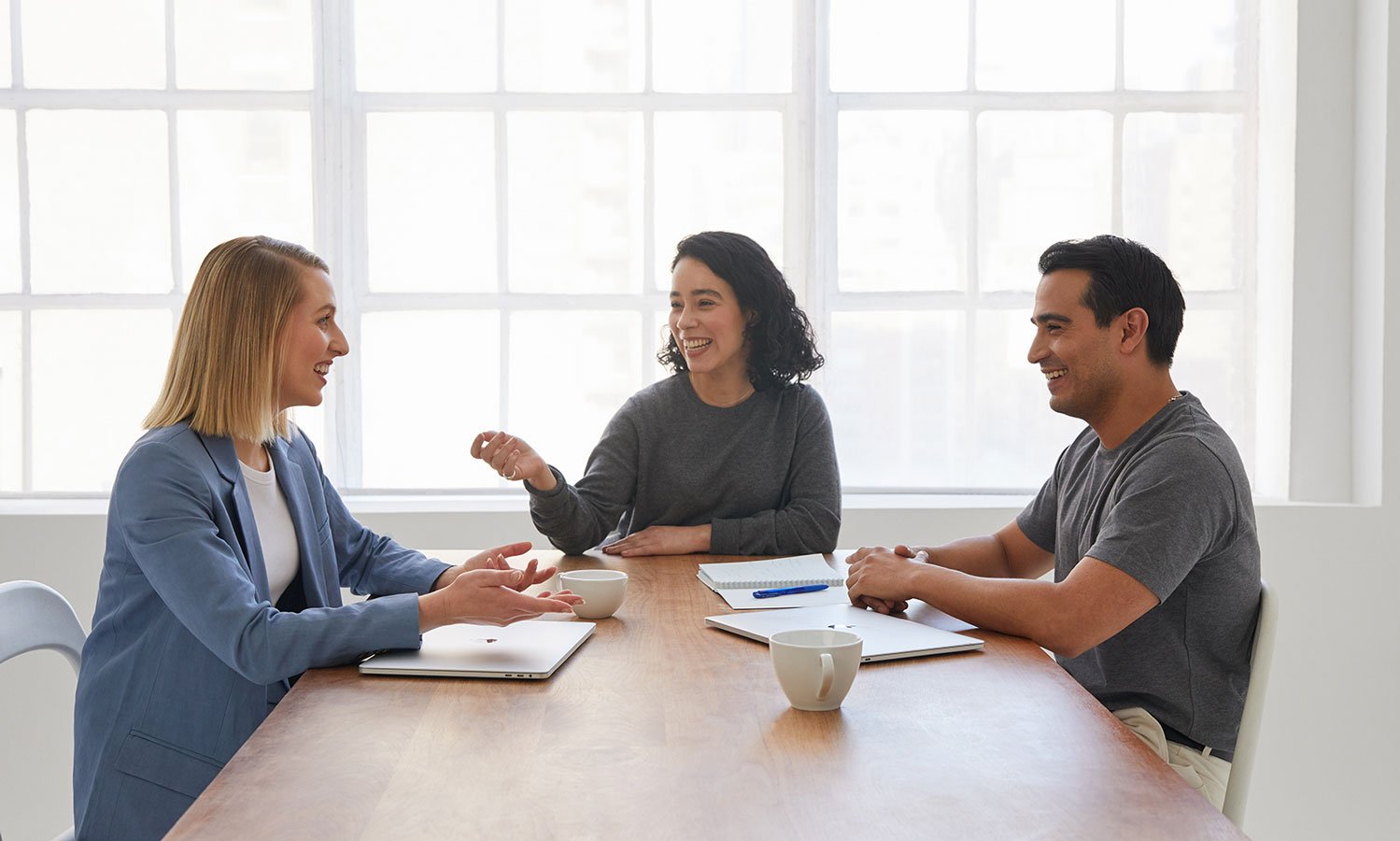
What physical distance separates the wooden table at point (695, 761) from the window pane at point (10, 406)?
2.38 m

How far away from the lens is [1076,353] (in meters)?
1.85

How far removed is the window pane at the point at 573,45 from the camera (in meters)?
3.26

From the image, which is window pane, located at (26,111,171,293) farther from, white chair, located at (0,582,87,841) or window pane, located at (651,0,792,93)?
white chair, located at (0,582,87,841)

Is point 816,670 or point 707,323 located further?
point 707,323

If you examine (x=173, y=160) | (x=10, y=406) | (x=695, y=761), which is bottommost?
(x=695, y=761)

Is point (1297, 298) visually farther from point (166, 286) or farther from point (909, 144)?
point (166, 286)

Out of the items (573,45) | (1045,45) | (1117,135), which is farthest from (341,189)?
(1117,135)

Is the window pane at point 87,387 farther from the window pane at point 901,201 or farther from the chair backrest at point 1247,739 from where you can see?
the chair backrest at point 1247,739

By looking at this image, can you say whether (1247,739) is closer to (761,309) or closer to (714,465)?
(714,465)

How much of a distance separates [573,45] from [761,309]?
114 cm

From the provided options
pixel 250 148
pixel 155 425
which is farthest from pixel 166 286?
pixel 155 425

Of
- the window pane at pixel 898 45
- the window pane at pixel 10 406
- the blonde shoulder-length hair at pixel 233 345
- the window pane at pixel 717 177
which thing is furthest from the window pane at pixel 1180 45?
the window pane at pixel 10 406

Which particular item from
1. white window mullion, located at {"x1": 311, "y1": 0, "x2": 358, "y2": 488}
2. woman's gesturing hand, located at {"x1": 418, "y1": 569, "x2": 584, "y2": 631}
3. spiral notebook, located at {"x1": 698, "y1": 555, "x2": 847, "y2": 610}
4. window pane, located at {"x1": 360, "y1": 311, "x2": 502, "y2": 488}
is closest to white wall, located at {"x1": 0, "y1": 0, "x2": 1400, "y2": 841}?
window pane, located at {"x1": 360, "y1": 311, "x2": 502, "y2": 488}

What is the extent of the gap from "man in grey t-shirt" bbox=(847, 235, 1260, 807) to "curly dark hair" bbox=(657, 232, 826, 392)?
29.9 inches
